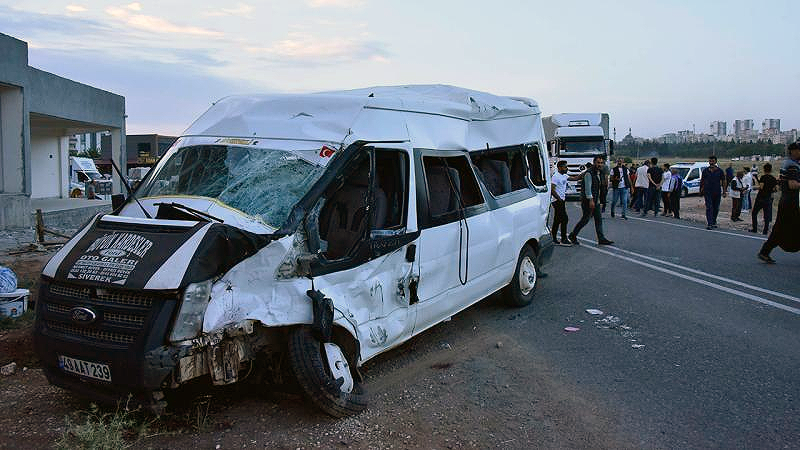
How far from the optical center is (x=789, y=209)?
9.88 meters

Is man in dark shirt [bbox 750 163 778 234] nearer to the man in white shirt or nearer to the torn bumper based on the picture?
the man in white shirt

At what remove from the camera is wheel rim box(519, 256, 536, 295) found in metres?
7.46

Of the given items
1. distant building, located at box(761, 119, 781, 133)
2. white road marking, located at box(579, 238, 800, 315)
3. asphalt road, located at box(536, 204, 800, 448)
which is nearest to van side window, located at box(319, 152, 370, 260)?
asphalt road, located at box(536, 204, 800, 448)

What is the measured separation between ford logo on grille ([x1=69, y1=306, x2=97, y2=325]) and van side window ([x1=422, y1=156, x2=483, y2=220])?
8.74 feet

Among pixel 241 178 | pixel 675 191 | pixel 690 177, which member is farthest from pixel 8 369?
pixel 690 177

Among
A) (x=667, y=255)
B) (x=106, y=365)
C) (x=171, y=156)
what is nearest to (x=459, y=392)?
(x=106, y=365)

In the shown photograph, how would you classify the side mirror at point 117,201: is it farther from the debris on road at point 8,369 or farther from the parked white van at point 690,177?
the parked white van at point 690,177

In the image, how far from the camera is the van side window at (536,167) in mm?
8086

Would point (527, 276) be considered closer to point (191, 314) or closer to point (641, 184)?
point (191, 314)

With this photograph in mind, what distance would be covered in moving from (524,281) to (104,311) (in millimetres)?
4929

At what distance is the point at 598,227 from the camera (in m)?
12.9

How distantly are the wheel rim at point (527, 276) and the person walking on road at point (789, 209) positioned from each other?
15.9 ft

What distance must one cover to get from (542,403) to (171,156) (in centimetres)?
348

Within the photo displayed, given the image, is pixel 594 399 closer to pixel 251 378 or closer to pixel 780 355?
pixel 780 355
